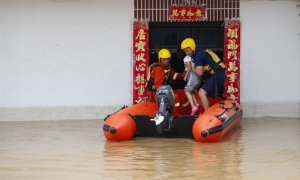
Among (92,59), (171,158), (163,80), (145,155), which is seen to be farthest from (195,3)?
(171,158)

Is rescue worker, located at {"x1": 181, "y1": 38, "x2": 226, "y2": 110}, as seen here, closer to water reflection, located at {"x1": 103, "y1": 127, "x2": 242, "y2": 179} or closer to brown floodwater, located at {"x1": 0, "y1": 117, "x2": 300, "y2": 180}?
brown floodwater, located at {"x1": 0, "y1": 117, "x2": 300, "y2": 180}

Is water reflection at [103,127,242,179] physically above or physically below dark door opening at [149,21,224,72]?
below

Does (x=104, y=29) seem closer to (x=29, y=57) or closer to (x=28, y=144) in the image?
(x=29, y=57)

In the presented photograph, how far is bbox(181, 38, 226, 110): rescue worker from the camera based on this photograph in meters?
10.6

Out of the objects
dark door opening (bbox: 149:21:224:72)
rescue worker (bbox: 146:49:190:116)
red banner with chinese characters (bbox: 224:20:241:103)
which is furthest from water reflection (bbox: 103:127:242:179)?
dark door opening (bbox: 149:21:224:72)

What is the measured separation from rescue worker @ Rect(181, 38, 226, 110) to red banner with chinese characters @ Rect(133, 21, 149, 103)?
1.77 meters

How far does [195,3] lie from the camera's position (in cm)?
1225

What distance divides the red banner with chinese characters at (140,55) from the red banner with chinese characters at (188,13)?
66 centimetres

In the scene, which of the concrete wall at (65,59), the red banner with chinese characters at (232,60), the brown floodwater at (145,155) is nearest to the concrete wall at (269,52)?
the red banner with chinese characters at (232,60)

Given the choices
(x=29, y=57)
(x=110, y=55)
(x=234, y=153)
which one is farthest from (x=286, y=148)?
(x=29, y=57)

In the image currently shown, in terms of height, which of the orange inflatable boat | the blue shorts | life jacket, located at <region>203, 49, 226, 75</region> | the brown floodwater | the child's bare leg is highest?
life jacket, located at <region>203, 49, 226, 75</region>

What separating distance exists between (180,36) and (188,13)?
63 centimetres

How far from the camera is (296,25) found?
12.3 m

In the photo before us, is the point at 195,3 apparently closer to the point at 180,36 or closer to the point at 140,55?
the point at 180,36
